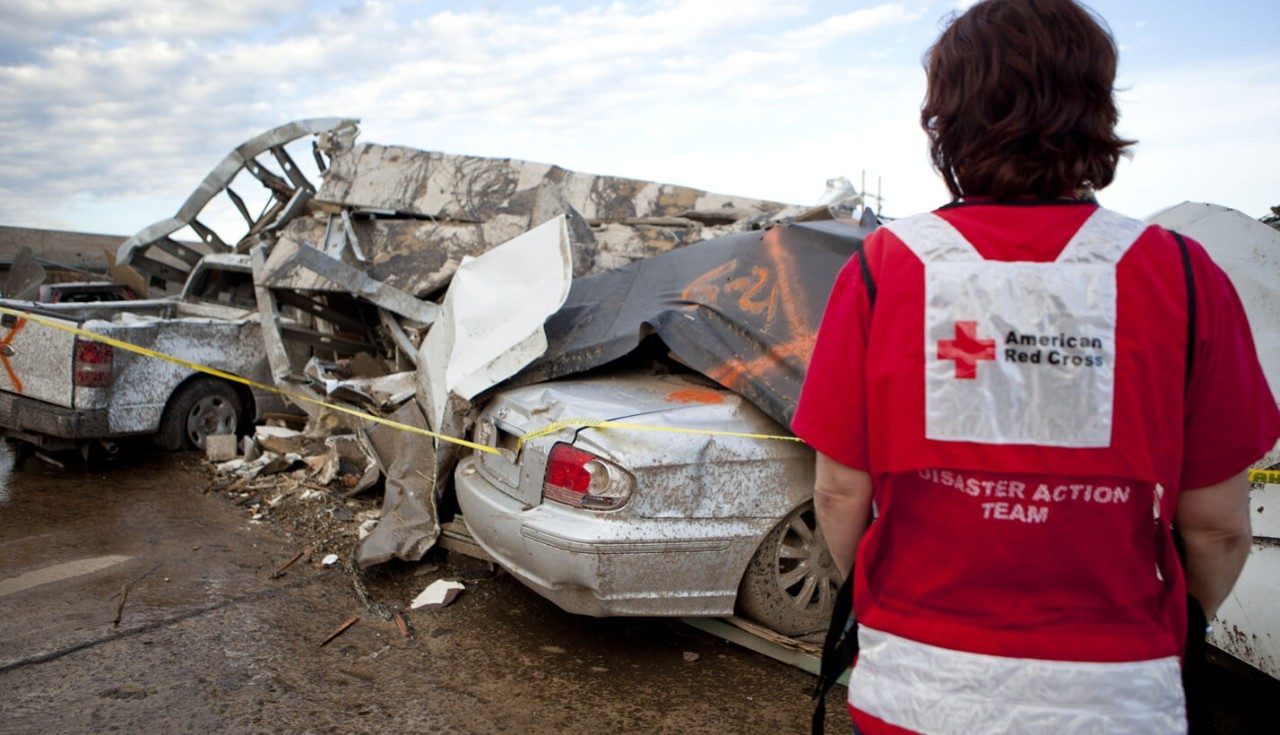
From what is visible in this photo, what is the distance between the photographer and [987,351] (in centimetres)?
128

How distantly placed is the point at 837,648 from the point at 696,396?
2226 millimetres

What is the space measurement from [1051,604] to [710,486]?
2.21 meters

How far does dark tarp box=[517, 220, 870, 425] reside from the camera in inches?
147

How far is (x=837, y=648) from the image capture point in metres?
1.60

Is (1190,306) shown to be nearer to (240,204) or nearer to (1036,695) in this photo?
(1036,695)

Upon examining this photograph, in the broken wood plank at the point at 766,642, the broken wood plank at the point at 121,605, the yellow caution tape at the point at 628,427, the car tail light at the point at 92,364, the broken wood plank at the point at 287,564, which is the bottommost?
the broken wood plank at the point at 121,605

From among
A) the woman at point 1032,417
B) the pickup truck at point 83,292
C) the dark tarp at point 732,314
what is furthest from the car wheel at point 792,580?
the pickup truck at point 83,292

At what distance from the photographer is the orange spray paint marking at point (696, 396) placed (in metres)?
3.74

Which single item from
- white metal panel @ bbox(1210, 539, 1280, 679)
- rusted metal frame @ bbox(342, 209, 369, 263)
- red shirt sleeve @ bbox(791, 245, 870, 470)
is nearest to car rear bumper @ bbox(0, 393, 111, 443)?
rusted metal frame @ bbox(342, 209, 369, 263)

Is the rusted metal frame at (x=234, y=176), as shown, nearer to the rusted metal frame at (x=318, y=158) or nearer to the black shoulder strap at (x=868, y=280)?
the rusted metal frame at (x=318, y=158)

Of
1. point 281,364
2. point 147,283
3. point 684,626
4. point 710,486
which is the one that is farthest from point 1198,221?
point 147,283

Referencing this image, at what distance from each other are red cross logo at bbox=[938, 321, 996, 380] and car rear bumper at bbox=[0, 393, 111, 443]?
20.7ft

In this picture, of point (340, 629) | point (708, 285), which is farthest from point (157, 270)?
point (708, 285)

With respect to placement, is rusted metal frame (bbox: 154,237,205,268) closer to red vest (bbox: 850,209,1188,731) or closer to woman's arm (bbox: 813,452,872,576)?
woman's arm (bbox: 813,452,872,576)
